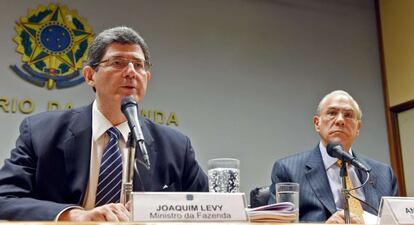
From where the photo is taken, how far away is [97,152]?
1859mm

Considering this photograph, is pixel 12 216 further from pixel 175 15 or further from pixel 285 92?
pixel 285 92

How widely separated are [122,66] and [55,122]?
1.06ft

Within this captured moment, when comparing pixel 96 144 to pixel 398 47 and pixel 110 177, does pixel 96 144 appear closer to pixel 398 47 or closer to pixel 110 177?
pixel 110 177

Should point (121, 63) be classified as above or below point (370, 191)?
above

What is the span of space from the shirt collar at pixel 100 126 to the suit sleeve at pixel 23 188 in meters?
0.23

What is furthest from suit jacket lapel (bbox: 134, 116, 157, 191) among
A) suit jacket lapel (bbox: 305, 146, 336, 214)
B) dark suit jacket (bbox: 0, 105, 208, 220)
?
suit jacket lapel (bbox: 305, 146, 336, 214)

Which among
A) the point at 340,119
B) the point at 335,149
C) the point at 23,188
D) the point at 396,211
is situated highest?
the point at 340,119

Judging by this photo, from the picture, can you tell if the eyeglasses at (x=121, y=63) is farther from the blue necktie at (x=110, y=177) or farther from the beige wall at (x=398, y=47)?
the beige wall at (x=398, y=47)

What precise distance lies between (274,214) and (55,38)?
301 centimetres

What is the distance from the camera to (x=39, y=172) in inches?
69.6

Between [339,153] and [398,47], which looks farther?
[398,47]

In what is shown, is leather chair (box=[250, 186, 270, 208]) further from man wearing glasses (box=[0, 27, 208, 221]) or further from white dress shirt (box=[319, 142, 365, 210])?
man wearing glasses (box=[0, 27, 208, 221])

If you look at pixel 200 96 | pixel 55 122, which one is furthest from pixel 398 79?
pixel 55 122

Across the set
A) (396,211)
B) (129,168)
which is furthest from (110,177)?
(396,211)
